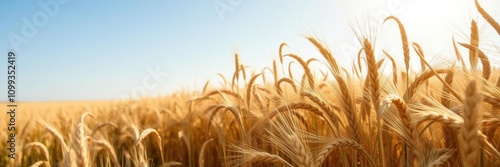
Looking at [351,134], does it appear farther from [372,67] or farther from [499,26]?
[499,26]

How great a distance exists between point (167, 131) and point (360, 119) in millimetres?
2486

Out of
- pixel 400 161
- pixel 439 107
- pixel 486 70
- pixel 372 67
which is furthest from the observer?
pixel 400 161

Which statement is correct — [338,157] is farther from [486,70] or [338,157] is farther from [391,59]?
[486,70]

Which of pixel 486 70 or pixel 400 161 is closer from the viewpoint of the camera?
pixel 486 70

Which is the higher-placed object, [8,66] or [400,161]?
[8,66]

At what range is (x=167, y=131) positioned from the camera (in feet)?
11.4

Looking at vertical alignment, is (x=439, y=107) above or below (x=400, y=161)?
above

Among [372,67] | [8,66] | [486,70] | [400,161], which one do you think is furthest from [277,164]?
[8,66]

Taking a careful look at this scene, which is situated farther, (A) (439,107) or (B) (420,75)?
(B) (420,75)

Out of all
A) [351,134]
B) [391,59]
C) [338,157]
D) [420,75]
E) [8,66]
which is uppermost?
[8,66]

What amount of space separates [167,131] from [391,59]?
2524 mm

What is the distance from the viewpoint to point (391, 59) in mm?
1708

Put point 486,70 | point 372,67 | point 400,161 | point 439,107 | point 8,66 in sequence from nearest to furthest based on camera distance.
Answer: point 439,107, point 372,67, point 486,70, point 400,161, point 8,66

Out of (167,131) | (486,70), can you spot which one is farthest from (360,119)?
(167,131)
